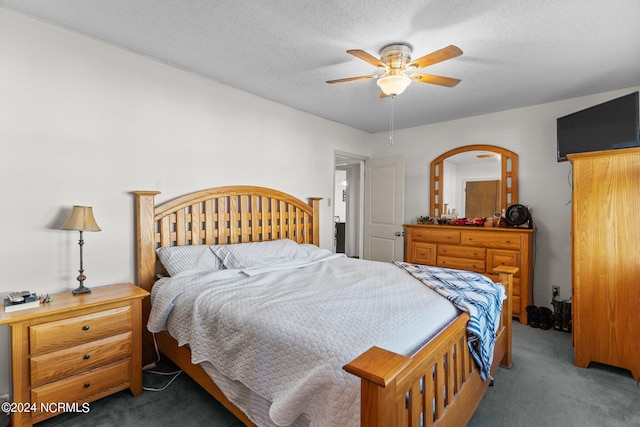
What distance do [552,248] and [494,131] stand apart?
5.17 feet

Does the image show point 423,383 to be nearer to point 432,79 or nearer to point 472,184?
point 432,79

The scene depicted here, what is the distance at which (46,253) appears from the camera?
6.80 feet

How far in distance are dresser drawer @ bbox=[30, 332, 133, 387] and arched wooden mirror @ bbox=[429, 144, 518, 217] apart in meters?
3.93

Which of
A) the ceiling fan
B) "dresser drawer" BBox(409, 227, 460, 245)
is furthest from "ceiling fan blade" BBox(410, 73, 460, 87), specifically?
"dresser drawer" BBox(409, 227, 460, 245)

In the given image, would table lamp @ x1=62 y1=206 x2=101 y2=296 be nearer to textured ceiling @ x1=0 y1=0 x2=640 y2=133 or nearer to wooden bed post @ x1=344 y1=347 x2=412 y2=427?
textured ceiling @ x1=0 y1=0 x2=640 y2=133

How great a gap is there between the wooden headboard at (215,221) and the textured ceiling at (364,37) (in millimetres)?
1149

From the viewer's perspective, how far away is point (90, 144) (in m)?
2.26

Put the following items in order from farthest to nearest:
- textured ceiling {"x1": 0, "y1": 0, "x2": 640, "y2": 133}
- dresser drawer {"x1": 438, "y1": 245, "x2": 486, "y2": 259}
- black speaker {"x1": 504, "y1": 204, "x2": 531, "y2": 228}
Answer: dresser drawer {"x1": 438, "y1": 245, "x2": 486, "y2": 259}, black speaker {"x1": 504, "y1": 204, "x2": 531, "y2": 228}, textured ceiling {"x1": 0, "y1": 0, "x2": 640, "y2": 133}

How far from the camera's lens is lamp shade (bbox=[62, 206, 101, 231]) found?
1.99m

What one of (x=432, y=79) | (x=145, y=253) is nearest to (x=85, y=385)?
(x=145, y=253)

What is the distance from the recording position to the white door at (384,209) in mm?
4582

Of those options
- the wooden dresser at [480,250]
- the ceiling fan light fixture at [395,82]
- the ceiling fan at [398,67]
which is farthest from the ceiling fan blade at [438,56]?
the wooden dresser at [480,250]

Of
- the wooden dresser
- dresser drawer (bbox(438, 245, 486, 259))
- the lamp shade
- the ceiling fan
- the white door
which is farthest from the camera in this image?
the white door

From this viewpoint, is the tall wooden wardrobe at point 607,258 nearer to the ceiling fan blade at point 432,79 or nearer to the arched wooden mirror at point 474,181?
the ceiling fan blade at point 432,79
